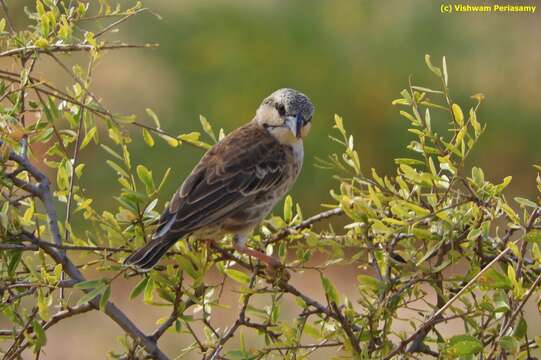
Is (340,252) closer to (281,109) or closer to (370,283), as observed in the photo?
(370,283)

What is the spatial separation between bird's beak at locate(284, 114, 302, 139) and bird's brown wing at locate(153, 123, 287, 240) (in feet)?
0.34

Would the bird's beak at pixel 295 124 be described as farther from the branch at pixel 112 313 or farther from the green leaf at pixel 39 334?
the green leaf at pixel 39 334

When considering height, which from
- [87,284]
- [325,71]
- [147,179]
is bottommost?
[325,71]

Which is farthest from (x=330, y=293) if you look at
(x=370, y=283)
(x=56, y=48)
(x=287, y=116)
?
(x=287, y=116)

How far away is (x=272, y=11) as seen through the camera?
10.3m

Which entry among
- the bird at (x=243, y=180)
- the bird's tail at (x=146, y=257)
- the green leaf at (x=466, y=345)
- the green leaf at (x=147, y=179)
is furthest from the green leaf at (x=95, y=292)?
the green leaf at (x=466, y=345)

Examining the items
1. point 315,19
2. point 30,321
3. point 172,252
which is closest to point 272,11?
point 315,19

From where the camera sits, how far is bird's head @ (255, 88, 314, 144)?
461 cm

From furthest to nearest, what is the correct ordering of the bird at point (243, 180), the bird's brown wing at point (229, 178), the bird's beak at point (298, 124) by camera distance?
the bird's beak at point (298, 124)
the bird's brown wing at point (229, 178)
the bird at point (243, 180)

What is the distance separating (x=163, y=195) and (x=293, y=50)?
1931 millimetres

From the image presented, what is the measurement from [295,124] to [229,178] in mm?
489

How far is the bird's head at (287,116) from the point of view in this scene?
15.1 ft

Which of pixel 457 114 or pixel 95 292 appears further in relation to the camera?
pixel 457 114

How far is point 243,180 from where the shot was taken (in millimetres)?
4336
